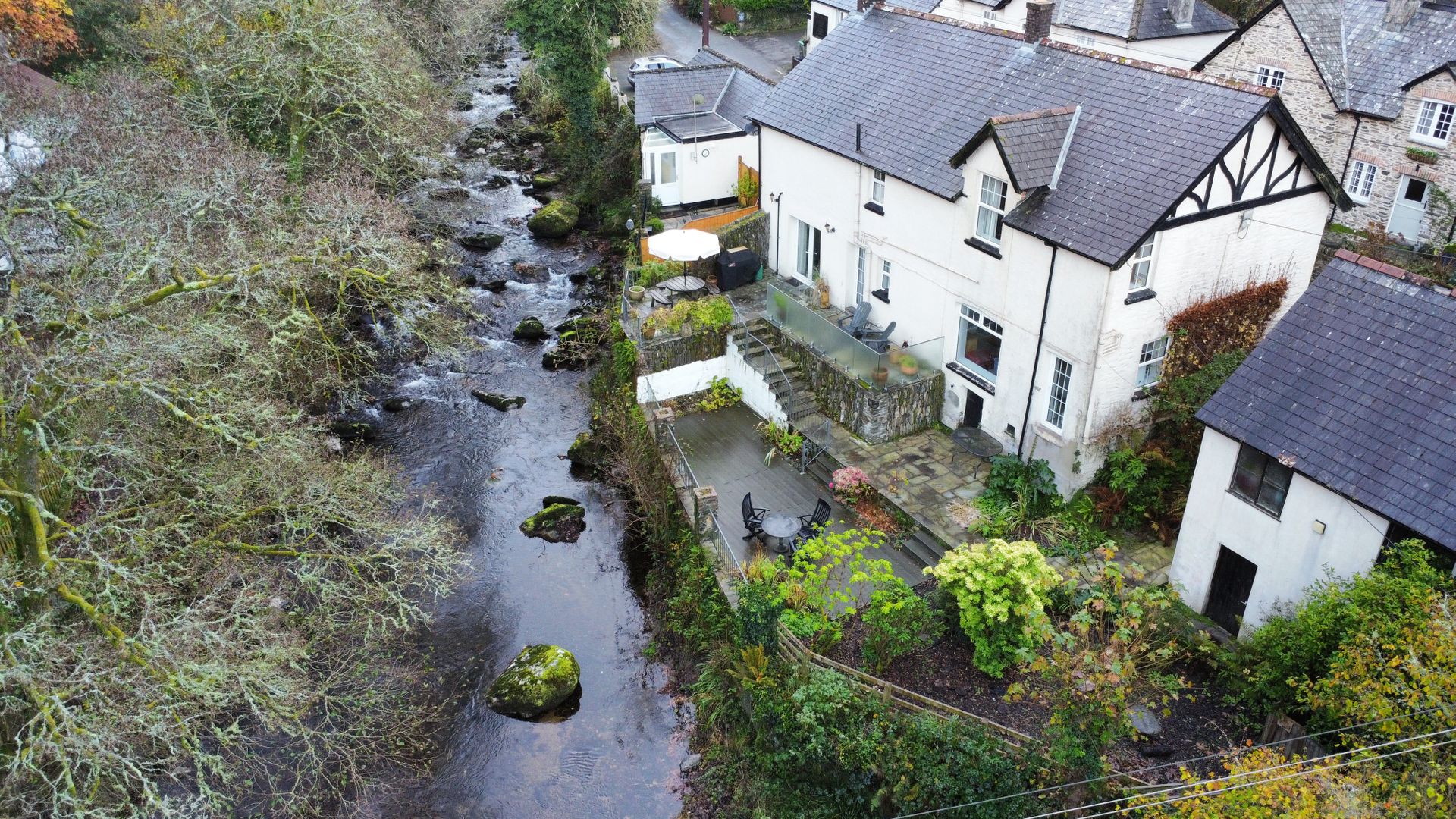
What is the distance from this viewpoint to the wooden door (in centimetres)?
1764

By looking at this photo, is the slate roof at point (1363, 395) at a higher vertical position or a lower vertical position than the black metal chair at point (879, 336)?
higher

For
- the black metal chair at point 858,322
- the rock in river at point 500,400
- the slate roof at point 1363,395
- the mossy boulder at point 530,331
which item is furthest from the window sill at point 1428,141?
the rock in river at point 500,400

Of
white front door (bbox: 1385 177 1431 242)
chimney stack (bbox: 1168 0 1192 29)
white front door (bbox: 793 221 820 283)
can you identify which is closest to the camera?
white front door (bbox: 793 221 820 283)

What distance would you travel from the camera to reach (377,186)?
115ft

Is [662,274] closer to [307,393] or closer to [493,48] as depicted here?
[307,393]

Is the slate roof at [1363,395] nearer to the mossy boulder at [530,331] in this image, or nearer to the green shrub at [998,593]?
the green shrub at [998,593]

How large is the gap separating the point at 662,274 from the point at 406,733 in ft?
51.3

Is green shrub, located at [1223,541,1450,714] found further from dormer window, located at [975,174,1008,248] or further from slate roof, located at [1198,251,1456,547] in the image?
dormer window, located at [975,174,1008,248]

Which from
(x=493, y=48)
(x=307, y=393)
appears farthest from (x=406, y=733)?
(x=493, y=48)

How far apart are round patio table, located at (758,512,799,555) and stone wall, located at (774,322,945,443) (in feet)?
12.2

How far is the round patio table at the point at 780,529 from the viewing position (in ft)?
69.1

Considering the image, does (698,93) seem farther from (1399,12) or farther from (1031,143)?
(1399,12)

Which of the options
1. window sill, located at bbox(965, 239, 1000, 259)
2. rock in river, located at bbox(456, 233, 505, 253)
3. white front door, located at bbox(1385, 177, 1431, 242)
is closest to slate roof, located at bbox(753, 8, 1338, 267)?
window sill, located at bbox(965, 239, 1000, 259)

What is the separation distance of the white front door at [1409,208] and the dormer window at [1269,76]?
15.8 ft
